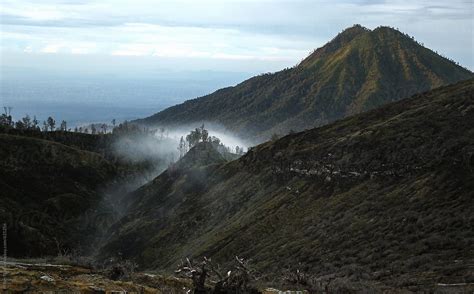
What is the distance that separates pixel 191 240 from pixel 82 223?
70.1 metres

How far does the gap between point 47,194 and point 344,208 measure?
Answer: 127745 millimetres

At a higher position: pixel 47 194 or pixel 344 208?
pixel 344 208

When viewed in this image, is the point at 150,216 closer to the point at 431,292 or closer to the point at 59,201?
the point at 59,201

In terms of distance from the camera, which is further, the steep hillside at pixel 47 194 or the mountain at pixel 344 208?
the steep hillside at pixel 47 194

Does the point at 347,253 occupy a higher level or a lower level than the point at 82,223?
higher

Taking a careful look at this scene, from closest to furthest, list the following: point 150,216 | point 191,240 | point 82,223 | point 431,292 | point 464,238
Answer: point 431,292 → point 464,238 → point 191,240 → point 150,216 → point 82,223

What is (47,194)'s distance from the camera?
158000 mm

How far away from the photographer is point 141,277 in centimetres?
2167

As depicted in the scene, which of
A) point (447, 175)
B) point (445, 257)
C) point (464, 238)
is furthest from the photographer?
point (447, 175)

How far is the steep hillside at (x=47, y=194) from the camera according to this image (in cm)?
11424

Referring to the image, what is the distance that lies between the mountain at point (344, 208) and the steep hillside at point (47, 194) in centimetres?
1865

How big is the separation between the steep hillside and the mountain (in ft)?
61.2

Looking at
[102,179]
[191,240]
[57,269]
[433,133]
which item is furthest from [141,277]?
[102,179]

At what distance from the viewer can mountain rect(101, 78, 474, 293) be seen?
34.7m
